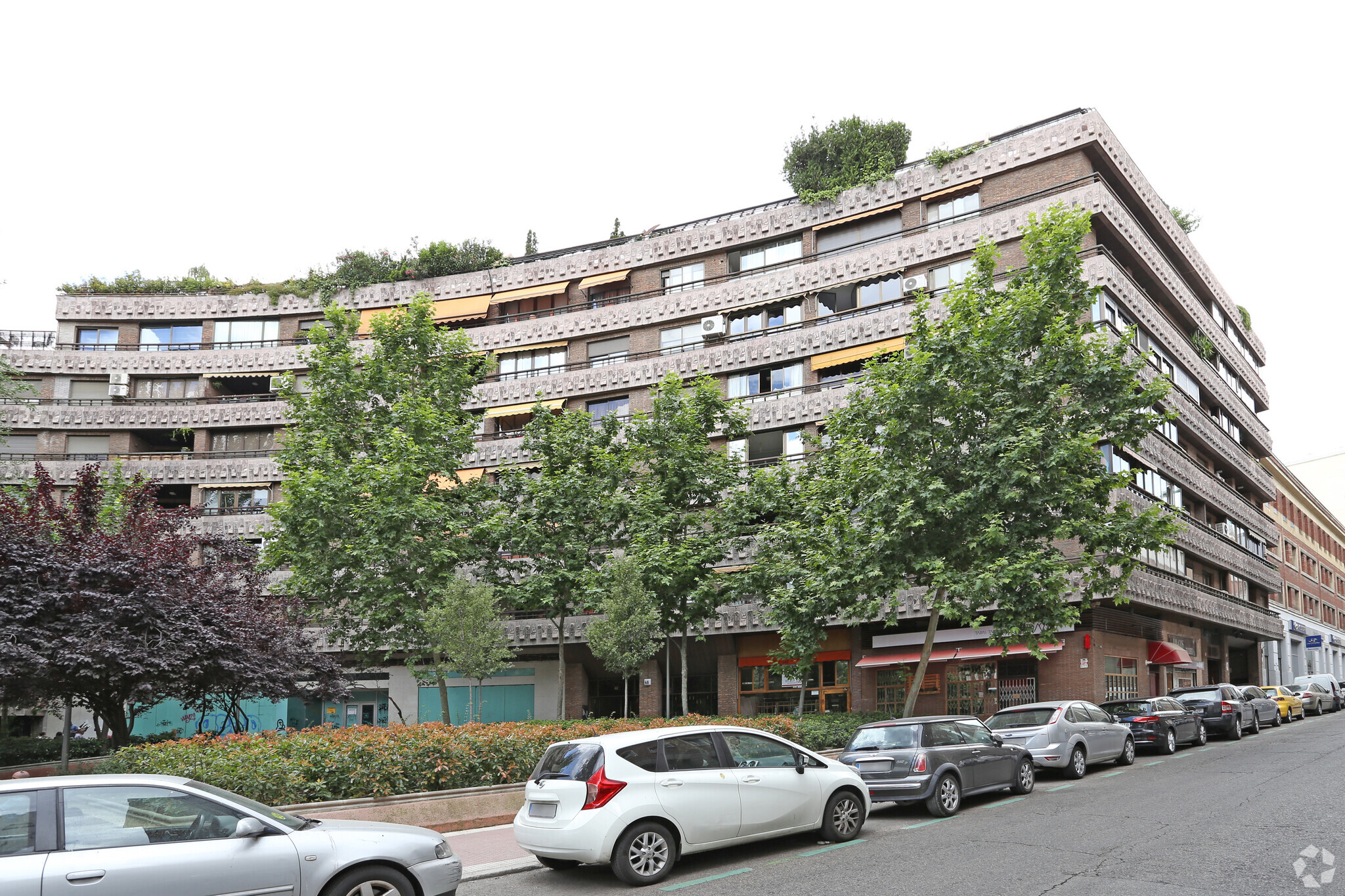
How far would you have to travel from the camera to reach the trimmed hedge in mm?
11914

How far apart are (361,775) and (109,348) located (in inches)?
1547

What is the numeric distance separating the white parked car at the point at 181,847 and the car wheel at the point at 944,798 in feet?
24.0

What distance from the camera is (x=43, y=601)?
1689 centimetres

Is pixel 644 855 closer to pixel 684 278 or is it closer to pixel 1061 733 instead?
pixel 1061 733

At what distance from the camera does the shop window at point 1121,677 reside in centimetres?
2959

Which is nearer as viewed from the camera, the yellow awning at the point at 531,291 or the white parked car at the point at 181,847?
the white parked car at the point at 181,847

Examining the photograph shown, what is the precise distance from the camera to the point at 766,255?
36.5 metres

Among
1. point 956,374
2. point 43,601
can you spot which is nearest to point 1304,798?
point 956,374

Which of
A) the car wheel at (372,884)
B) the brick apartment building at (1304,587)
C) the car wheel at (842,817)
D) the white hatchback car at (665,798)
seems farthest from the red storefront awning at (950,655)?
the brick apartment building at (1304,587)

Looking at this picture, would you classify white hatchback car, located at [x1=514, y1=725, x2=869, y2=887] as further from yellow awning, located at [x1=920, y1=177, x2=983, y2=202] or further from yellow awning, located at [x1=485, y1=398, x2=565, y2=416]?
yellow awning, located at [x1=485, y1=398, x2=565, y2=416]

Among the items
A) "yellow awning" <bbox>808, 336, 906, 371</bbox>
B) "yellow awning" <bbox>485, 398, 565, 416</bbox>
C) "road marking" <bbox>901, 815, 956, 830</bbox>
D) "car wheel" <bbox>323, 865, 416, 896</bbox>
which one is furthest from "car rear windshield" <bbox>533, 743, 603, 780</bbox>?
"yellow awning" <bbox>485, 398, 565, 416</bbox>

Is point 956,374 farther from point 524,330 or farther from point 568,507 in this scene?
point 524,330

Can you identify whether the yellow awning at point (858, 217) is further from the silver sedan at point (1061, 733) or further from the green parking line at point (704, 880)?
the green parking line at point (704, 880)

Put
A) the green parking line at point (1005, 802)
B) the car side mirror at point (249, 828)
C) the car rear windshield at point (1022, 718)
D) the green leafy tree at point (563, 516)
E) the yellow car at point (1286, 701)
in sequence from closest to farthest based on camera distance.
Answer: the car side mirror at point (249, 828) < the green parking line at point (1005, 802) < the car rear windshield at point (1022, 718) < the green leafy tree at point (563, 516) < the yellow car at point (1286, 701)
